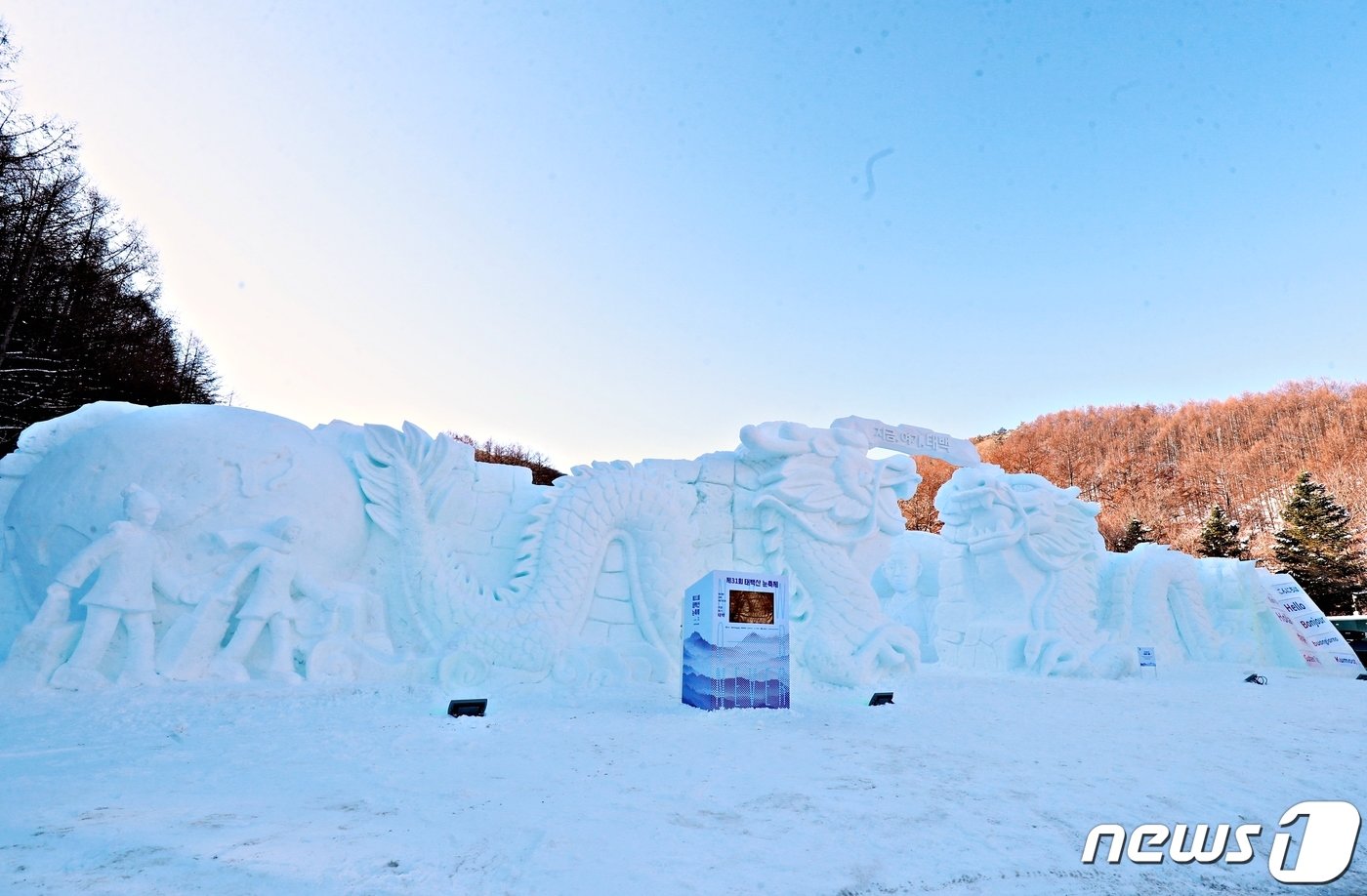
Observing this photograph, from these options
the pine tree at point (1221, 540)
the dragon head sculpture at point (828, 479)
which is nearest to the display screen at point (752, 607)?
the dragon head sculpture at point (828, 479)

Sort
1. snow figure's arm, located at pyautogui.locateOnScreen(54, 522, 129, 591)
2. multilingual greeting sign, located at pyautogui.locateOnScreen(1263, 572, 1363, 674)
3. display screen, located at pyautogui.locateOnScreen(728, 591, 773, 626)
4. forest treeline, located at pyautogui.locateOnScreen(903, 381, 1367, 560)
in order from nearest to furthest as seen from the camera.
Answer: snow figure's arm, located at pyautogui.locateOnScreen(54, 522, 129, 591) → display screen, located at pyautogui.locateOnScreen(728, 591, 773, 626) → multilingual greeting sign, located at pyautogui.locateOnScreen(1263, 572, 1363, 674) → forest treeline, located at pyautogui.locateOnScreen(903, 381, 1367, 560)

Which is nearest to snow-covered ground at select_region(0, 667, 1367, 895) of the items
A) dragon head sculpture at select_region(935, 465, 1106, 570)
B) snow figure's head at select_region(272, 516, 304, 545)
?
snow figure's head at select_region(272, 516, 304, 545)

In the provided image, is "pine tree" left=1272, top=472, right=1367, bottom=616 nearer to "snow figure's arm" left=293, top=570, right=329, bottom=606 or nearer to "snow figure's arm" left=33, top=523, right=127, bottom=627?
"snow figure's arm" left=293, top=570, right=329, bottom=606

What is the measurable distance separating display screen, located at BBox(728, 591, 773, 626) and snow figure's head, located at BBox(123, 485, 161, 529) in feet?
10.8

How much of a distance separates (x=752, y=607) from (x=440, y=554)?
2.27 meters

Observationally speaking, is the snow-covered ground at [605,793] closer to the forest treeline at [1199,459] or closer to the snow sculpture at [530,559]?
the snow sculpture at [530,559]

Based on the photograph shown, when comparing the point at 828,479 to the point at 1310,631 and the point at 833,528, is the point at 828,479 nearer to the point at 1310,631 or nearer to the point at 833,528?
the point at 833,528

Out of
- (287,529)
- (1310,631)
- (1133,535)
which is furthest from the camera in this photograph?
(1133,535)

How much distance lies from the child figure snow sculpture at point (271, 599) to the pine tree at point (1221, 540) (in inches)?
915

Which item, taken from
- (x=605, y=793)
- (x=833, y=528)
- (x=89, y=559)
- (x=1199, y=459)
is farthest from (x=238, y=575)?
(x=1199, y=459)

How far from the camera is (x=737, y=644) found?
3.88 m

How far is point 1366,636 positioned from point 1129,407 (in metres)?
26.7

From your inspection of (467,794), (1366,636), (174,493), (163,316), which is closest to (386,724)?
(467,794)

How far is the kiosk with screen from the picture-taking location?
383cm
